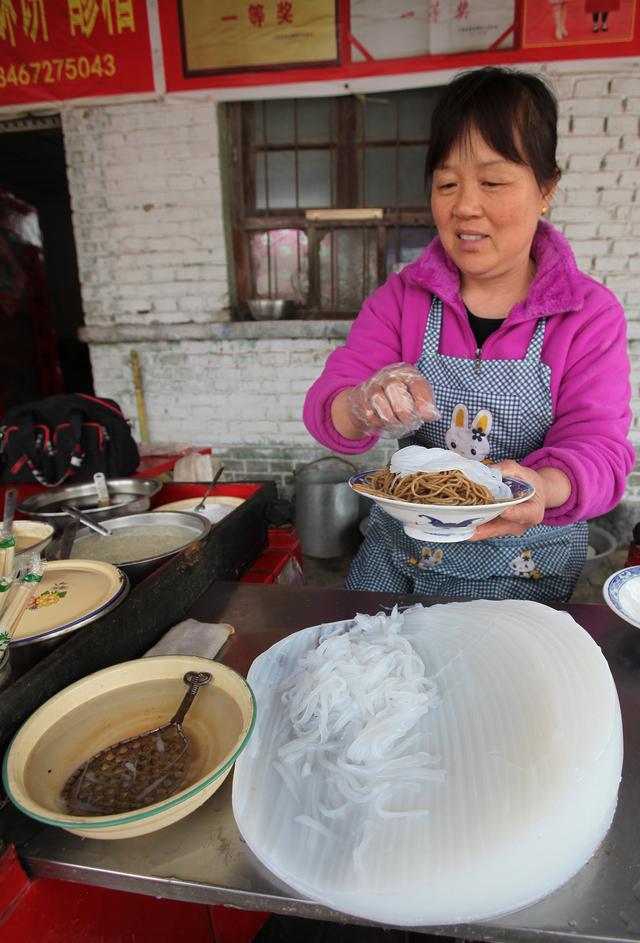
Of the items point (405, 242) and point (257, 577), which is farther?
point (405, 242)

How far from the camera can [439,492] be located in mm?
1311

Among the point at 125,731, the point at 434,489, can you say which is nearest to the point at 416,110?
the point at 434,489

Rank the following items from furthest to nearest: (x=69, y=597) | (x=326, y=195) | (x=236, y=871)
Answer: (x=326, y=195)
(x=69, y=597)
(x=236, y=871)

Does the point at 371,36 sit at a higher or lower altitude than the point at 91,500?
higher

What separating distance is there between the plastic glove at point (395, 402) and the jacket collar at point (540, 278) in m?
0.35

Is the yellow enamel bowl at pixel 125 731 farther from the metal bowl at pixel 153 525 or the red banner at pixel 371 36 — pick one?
the red banner at pixel 371 36

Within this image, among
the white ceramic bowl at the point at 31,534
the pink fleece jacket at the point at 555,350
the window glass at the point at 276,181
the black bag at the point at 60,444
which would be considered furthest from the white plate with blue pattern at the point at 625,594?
the window glass at the point at 276,181

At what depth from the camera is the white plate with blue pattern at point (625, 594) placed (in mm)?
1237

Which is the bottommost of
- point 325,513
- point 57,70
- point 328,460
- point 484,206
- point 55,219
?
point 325,513

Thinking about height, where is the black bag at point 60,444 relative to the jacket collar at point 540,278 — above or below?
below

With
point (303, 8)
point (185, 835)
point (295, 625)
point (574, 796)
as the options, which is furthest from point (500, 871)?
point (303, 8)

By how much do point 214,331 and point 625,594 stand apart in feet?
11.5

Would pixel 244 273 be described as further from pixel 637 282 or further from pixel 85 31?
pixel 637 282

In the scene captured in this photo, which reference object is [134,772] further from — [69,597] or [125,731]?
[69,597]
